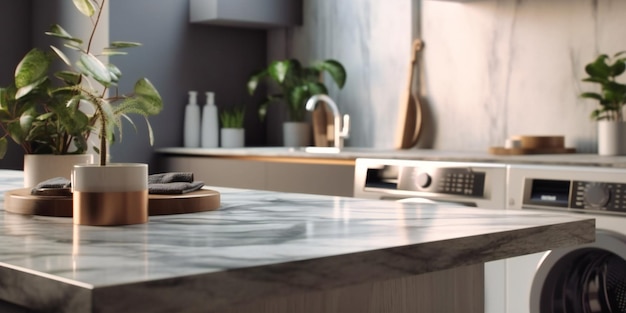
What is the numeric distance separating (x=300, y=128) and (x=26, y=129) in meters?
3.03

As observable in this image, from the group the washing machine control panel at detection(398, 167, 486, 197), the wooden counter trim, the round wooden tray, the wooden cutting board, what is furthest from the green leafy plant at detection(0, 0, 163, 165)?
the wooden cutting board

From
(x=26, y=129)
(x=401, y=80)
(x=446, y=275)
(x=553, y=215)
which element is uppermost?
(x=401, y=80)

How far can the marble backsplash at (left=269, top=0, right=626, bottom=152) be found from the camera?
11.9 ft

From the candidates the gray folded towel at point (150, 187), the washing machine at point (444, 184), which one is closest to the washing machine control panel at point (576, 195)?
the washing machine at point (444, 184)

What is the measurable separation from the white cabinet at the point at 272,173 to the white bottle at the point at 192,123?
17 cm

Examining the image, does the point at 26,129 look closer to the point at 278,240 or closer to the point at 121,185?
the point at 121,185

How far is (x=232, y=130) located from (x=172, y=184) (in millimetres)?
3134

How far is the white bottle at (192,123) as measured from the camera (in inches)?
188

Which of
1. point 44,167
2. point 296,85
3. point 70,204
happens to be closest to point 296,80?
point 296,85

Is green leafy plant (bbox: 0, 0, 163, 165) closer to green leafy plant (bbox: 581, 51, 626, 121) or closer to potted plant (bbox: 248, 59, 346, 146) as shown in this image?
green leafy plant (bbox: 581, 51, 626, 121)

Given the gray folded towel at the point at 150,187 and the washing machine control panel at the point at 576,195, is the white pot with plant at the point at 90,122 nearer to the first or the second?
the gray folded towel at the point at 150,187

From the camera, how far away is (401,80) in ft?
14.5

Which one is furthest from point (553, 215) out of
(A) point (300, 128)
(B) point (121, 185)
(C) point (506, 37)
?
(A) point (300, 128)

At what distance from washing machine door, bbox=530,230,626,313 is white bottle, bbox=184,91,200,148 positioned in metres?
2.44
